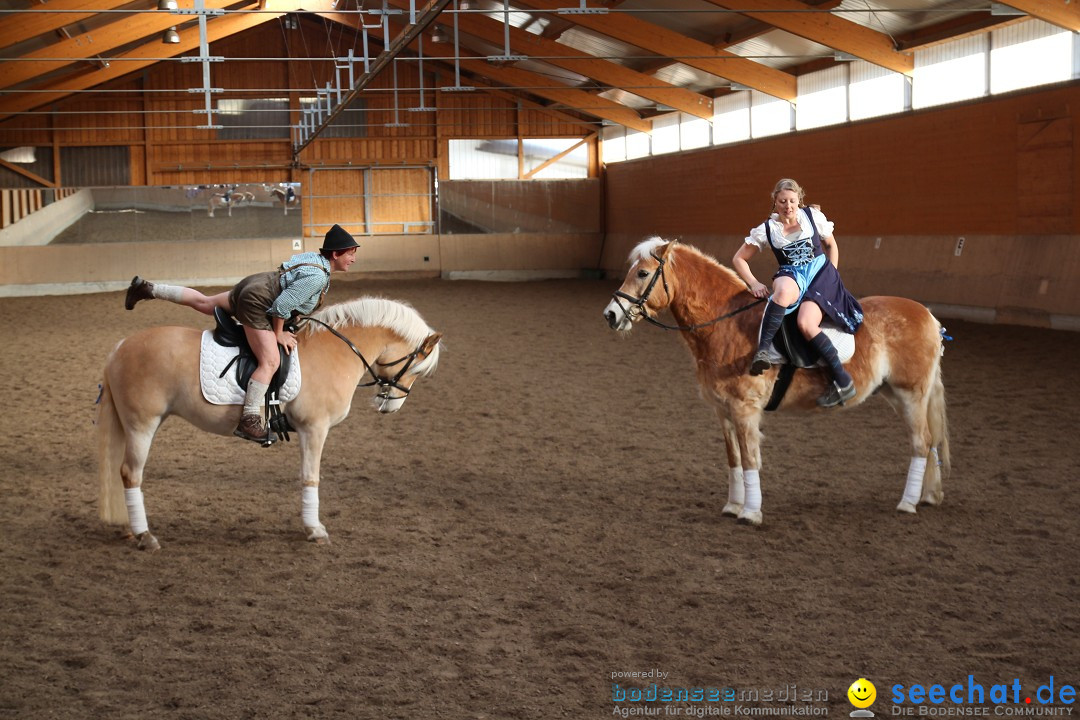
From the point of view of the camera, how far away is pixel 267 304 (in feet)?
17.4

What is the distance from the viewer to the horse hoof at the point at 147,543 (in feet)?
17.7

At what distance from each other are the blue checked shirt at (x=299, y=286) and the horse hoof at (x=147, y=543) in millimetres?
1341

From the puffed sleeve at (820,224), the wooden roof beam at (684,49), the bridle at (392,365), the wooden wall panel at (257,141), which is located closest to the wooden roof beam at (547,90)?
the wooden wall panel at (257,141)

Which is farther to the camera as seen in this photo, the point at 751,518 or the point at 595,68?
the point at 595,68

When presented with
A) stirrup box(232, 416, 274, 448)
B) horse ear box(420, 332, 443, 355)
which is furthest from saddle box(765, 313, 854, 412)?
stirrup box(232, 416, 274, 448)

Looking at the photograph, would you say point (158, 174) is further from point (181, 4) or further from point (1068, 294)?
point (1068, 294)

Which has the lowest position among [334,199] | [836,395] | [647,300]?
[836,395]

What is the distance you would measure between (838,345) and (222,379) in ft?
10.7

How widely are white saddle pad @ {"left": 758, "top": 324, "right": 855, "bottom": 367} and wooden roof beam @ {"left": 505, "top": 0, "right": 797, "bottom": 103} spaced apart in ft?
41.7

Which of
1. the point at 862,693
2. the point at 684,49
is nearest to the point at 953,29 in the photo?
the point at 684,49

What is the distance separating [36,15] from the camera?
1608cm

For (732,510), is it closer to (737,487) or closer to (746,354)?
(737,487)

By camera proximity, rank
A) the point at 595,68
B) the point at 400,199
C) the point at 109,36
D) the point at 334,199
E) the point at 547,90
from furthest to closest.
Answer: the point at 400,199
the point at 334,199
the point at 547,90
the point at 595,68
the point at 109,36

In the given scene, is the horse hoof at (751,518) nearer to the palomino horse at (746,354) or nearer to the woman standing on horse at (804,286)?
the palomino horse at (746,354)
